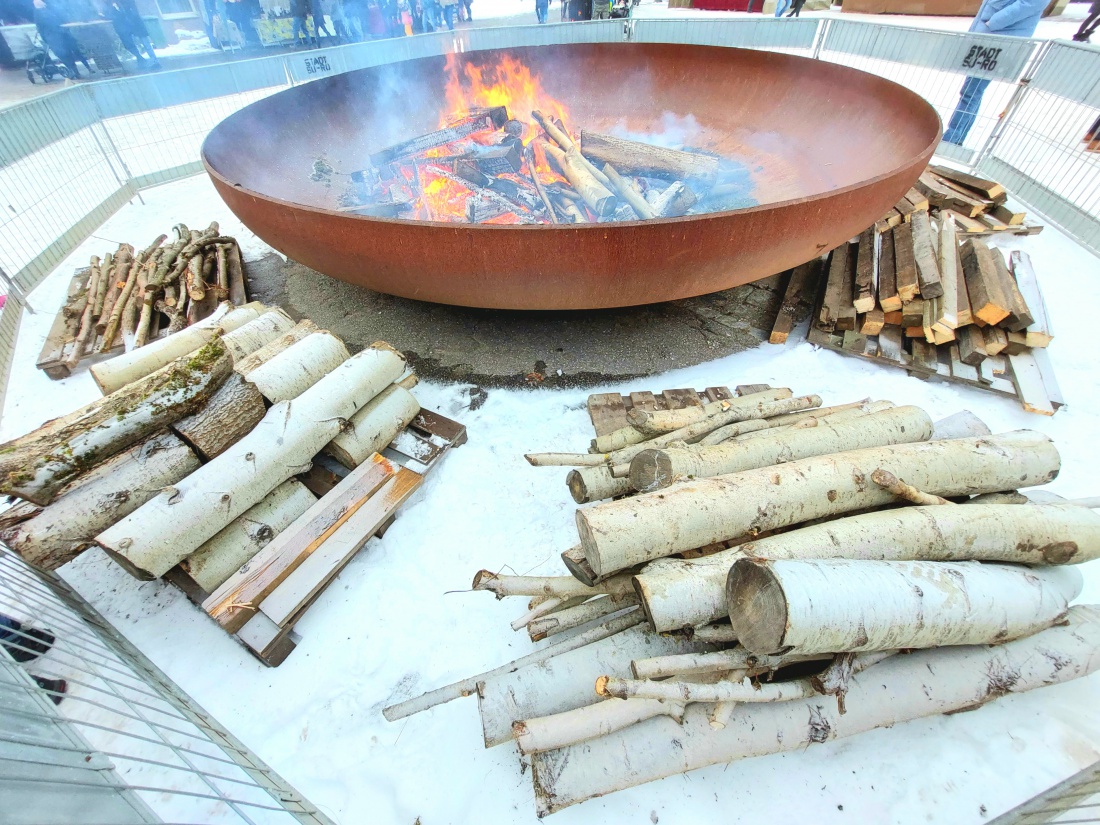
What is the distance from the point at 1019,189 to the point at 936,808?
753cm

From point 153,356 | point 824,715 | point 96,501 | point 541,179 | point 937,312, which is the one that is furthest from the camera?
point 541,179

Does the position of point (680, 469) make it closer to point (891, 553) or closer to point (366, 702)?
point (891, 553)

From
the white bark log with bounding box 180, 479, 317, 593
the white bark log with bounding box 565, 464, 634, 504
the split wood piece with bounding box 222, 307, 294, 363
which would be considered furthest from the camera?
the split wood piece with bounding box 222, 307, 294, 363

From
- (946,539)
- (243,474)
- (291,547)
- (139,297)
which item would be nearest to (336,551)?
(291,547)

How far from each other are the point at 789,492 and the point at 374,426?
2381mm

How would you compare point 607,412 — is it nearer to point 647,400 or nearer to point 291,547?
point 647,400

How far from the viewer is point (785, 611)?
5.12 ft

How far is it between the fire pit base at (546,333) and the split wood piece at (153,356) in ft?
3.32

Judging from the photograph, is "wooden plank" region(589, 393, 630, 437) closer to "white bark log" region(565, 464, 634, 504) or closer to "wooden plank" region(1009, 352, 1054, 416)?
"white bark log" region(565, 464, 634, 504)

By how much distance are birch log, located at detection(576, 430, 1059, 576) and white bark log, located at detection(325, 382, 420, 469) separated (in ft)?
5.36

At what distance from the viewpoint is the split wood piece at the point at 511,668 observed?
2031 mm

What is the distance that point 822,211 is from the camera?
330cm

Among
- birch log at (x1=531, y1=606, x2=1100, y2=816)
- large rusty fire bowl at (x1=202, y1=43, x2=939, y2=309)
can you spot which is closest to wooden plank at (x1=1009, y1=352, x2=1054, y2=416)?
large rusty fire bowl at (x1=202, y1=43, x2=939, y2=309)

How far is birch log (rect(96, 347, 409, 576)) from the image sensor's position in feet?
7.52
